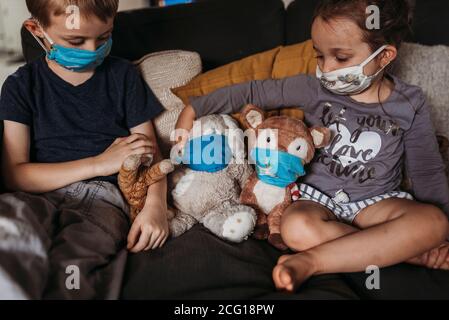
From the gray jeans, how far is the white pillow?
8.8 inches

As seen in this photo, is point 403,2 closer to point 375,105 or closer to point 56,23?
point 375,105

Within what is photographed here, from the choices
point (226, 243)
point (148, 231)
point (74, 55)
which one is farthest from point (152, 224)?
point (74, 55)

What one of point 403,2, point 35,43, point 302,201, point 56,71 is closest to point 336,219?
point 302,201

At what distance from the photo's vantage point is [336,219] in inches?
37.9

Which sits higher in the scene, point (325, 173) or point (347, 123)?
point (347, 123)

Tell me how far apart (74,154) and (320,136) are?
0.58m

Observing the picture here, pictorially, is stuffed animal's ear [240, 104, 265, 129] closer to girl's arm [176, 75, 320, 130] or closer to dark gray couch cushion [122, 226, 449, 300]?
girl's arm [176, 75, 320, 130]

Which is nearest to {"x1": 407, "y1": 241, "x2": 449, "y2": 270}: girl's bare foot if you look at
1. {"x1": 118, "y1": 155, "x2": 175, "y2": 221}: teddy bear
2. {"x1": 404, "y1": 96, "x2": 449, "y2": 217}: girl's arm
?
{"x1": 404, "y1": 96, "x2": 449, "y2": 217}: girl's arm

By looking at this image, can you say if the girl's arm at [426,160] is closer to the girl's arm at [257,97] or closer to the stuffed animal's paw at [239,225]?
the girl's arm at [257,97]

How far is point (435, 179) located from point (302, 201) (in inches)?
12.3

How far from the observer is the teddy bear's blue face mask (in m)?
0.92

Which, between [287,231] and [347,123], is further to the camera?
[347,123]

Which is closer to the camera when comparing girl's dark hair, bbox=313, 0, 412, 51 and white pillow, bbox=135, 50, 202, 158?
girl's dark hair, bbox=313, 0, 412, 51
